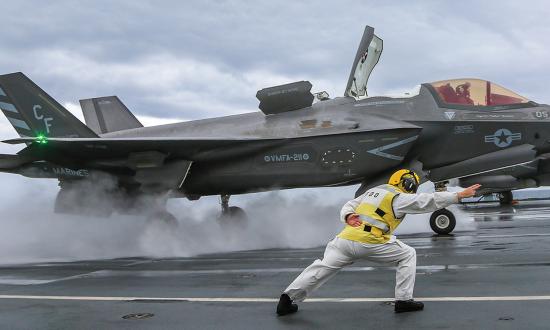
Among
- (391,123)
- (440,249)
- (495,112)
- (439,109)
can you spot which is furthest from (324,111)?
(440,249)

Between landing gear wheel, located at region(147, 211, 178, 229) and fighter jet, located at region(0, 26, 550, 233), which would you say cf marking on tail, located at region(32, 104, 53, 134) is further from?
landing gear wheel, located at region(147, 211, 178, 229)

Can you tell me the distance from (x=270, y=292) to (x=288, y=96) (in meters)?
7.88

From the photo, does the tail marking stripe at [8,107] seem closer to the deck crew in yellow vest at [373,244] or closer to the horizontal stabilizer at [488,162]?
the horizontal stabilizer at [488,162]

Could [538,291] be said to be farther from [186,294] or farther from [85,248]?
[85,248]

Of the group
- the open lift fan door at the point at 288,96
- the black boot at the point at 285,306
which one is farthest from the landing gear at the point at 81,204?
the black boot at the point at 285,306

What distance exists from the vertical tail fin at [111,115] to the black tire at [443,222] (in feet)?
36.4

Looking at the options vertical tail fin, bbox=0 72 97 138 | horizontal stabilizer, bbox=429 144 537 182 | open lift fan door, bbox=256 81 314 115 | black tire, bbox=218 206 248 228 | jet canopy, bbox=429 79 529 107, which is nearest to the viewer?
horizontal stabilizer, bbox=429 144 537 182

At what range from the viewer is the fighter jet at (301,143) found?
471 inches

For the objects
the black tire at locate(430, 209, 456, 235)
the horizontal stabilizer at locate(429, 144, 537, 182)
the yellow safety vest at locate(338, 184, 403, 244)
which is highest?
the horizontal stabilizer at locate(429, 144, 537, 182)

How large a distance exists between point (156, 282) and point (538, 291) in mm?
4723

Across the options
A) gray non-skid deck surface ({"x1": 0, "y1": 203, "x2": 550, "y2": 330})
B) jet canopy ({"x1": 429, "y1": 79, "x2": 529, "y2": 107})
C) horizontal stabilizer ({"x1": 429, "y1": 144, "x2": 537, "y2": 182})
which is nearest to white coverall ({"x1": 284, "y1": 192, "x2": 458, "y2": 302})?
gray non-skid deck surface ({"x1": 0, "y1": 203, "x2": 550, "y2": 330})

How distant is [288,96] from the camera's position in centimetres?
1340

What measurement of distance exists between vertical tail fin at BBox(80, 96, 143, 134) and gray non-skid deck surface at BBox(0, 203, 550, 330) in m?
9.33

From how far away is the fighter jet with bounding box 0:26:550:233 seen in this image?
12.0 meters
